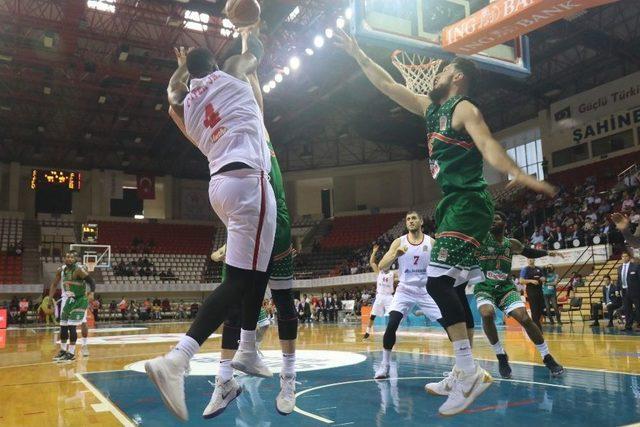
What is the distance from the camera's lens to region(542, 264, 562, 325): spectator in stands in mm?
15953

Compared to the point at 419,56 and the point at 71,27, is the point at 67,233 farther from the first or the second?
the point at 419,56

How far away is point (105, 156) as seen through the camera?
36.8 metres

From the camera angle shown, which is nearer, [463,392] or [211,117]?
[211,117]

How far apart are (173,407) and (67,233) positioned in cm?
3497

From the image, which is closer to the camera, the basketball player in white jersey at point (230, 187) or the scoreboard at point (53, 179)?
the basketball player in white jersey at point (230, 187)

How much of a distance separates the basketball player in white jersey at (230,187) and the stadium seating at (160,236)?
107 ft


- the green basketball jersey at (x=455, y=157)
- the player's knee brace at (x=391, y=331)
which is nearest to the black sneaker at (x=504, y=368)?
the player's knee brace at (x=391, y=331)

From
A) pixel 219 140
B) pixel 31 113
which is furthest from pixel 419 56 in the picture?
pixel 31 113

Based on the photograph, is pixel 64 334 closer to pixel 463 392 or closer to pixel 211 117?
pixel 211 117

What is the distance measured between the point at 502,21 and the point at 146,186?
106 ft

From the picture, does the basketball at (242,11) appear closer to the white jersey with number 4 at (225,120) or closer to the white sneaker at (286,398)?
the white jersey with number 4 at (225,120)

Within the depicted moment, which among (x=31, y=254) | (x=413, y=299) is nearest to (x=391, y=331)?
(x=413, y=299)

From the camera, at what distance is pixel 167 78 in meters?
23.6

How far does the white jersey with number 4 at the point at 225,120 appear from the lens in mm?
3135
